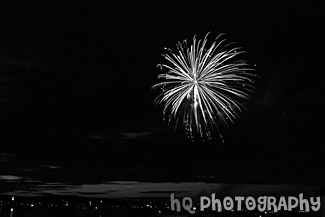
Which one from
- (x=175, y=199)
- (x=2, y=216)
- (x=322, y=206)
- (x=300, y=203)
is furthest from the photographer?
(x=2, y=216)

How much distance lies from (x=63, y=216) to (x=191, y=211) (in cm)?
11499

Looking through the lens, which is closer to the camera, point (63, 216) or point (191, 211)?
point (191, 211)

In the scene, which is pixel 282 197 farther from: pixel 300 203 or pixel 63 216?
pixel 63 216

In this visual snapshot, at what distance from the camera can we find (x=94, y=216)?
18675 cm

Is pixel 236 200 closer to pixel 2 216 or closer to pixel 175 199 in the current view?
pixel 175 199

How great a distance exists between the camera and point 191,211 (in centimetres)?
8894

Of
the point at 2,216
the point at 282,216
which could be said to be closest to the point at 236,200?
the point at 282,216

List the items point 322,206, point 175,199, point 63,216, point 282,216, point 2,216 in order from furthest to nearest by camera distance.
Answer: point 63,216 → point 2,216 → point 282,216 → point 175,199 → point 322,206

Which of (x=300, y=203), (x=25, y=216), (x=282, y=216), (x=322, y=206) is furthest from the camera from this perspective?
(x=25, y=216)

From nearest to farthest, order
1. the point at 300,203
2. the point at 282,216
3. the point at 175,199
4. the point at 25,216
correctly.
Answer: the point at 300,203
the point at 175,199
the point at 282,216
the point at 25,216

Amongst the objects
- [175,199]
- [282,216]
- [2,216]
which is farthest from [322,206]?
[2,216]

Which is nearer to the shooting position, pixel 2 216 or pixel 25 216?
pixel 2 216

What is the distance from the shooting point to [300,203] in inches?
3334

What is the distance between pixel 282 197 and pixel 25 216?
11712 cm
